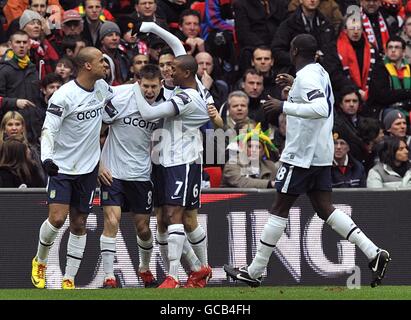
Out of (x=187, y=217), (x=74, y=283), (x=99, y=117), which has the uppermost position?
(x=99, y=117)

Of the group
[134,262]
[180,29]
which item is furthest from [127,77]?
[134,262]

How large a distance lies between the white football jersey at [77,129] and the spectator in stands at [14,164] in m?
2.01

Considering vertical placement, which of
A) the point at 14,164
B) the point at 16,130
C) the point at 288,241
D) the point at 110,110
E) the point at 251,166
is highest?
the point at 110,110

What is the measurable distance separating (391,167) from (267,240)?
13.2 feet

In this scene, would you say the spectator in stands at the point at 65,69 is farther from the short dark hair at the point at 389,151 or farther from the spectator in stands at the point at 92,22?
the short dark hair at the point at 389,151

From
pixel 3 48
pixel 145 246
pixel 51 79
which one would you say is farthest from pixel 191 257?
pixel 3 48

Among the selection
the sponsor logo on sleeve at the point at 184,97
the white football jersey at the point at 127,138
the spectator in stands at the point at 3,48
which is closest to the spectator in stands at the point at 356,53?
the spectator in stands at the point at 3,48

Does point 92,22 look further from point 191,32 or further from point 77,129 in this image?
point 77,129

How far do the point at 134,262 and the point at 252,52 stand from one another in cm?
482

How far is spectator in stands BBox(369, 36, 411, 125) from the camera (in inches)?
769

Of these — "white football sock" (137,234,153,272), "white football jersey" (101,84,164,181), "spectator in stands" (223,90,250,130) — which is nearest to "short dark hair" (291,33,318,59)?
"white football jersey" (101,84,164,181)

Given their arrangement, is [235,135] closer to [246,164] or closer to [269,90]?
[246,164]

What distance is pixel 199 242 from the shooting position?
14633 mm

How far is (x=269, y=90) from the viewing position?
1908cm
